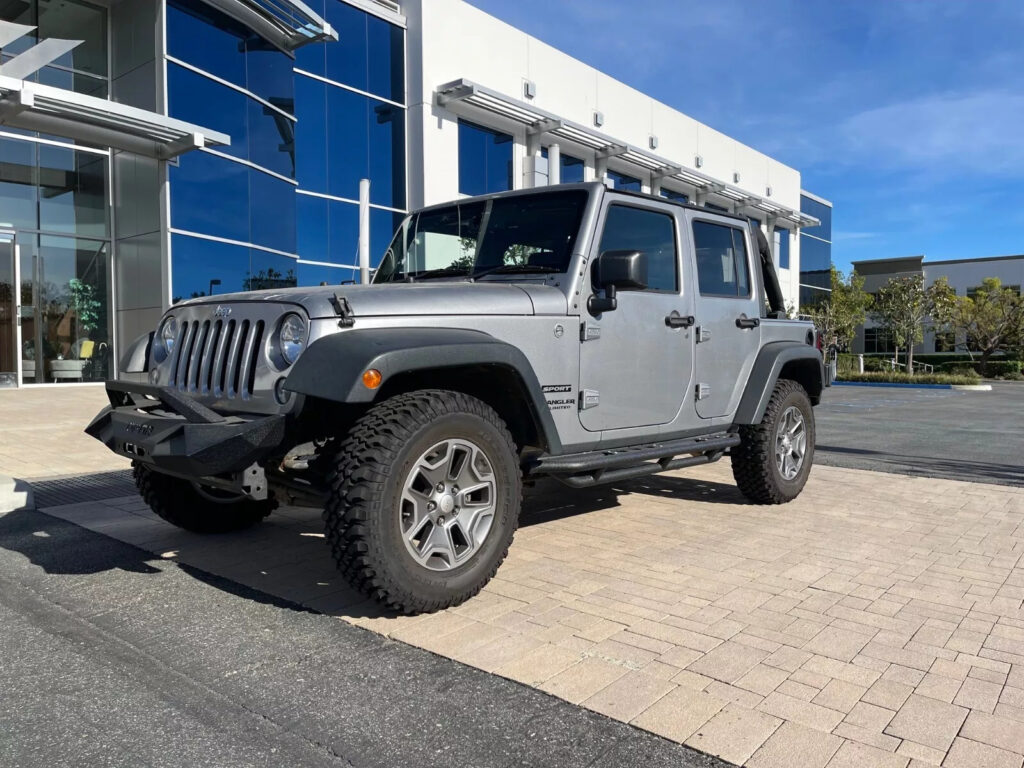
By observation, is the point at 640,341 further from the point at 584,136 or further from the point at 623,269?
the point at 584,136

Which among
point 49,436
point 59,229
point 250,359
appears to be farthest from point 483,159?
point 250,359

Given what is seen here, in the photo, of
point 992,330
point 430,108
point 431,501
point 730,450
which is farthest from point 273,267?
point 992,330

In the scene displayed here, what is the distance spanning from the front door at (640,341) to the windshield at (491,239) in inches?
9.2

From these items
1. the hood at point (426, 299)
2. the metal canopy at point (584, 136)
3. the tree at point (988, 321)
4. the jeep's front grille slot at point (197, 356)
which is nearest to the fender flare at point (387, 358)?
the hood at point (426, 299)

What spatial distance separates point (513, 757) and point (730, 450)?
390 centimetres

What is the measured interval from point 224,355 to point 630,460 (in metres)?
2.23

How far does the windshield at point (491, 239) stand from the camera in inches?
177

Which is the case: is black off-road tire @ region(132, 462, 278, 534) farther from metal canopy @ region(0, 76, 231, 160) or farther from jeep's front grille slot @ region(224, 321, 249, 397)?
metal canopy @ region(0, 76, 231, 160)

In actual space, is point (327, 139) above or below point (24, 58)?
above

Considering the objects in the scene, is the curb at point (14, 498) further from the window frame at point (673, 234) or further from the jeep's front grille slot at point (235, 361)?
the window frame at point (673, 234)

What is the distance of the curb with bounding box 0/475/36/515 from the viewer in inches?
237

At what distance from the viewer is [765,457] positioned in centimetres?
581

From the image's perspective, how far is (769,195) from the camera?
118 ft

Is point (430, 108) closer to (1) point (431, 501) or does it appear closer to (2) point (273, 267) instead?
(2) point (273, 267)
